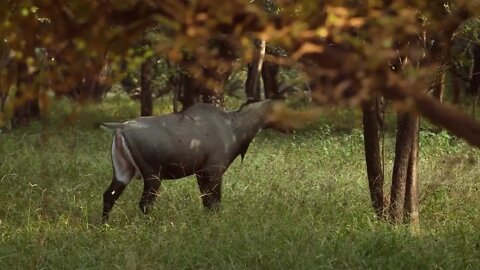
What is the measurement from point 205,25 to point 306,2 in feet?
1.38

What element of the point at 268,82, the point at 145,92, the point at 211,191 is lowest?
the point at 268,82

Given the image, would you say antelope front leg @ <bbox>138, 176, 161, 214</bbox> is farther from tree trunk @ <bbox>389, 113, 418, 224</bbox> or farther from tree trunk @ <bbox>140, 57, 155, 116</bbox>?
tree trunk @ <bbox>140, 57, 155, 116</bbox>

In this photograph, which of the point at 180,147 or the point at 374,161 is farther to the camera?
the point at 180,147

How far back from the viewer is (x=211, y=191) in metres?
8.67

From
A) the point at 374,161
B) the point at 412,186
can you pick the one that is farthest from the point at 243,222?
the point at 412,186

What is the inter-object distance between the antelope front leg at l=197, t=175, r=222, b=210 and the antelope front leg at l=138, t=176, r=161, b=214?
493mm

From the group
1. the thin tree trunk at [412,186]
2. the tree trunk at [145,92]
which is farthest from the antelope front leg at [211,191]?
the tree trunk at [145,92]

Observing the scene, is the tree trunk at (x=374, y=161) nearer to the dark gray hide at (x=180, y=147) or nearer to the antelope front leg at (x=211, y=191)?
the dark gray hide at (x=180, y=147)

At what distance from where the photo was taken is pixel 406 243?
6.64 m

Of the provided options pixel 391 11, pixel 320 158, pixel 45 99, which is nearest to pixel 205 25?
pixel 45 99

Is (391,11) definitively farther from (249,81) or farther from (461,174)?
(249,81)

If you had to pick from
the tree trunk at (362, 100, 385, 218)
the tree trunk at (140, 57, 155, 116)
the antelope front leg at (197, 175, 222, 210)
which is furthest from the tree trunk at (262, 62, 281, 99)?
the tree trunk at (362, 100, 385, 218)

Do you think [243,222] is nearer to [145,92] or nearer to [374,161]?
[374,161]

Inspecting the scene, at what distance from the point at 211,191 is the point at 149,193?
0.68 meters
